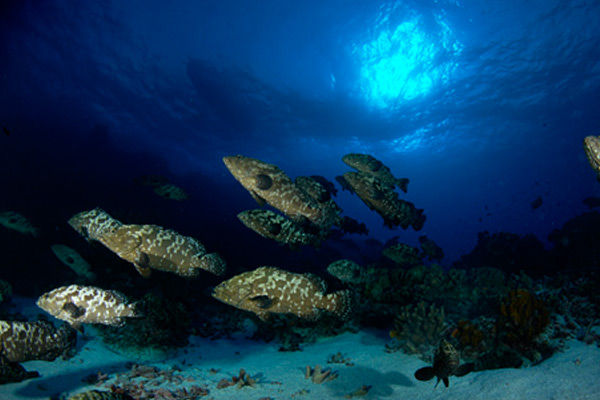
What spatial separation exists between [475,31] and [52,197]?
3649 cm

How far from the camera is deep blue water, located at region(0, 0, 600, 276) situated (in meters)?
21.1

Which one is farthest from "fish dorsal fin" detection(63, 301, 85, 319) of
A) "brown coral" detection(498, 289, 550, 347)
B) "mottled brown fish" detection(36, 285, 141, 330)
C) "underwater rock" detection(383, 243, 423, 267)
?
"underwater rock" detection(383, 243, 423, 267)

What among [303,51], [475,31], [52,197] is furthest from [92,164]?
[475,31]

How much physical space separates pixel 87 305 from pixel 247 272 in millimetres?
2455

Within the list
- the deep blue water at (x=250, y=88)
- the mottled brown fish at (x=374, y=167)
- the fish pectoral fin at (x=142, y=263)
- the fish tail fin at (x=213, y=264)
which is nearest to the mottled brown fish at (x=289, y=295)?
the fish tail fin at (x=213, y=264)

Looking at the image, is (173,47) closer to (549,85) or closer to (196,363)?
(196,363)

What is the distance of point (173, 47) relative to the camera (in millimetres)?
24250

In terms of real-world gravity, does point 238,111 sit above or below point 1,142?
above

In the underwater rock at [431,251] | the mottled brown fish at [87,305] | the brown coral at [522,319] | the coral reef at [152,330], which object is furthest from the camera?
the underwater rock at [431,251]

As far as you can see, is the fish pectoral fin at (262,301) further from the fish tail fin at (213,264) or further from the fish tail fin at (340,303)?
the fish tail fin at (213,264)

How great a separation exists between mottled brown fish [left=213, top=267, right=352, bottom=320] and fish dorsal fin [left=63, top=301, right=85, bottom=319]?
1964 millimetres

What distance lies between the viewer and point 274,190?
5301 millimetres

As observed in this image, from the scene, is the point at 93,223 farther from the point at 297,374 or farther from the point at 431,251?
the point at 431,251

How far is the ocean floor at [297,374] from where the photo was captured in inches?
182
